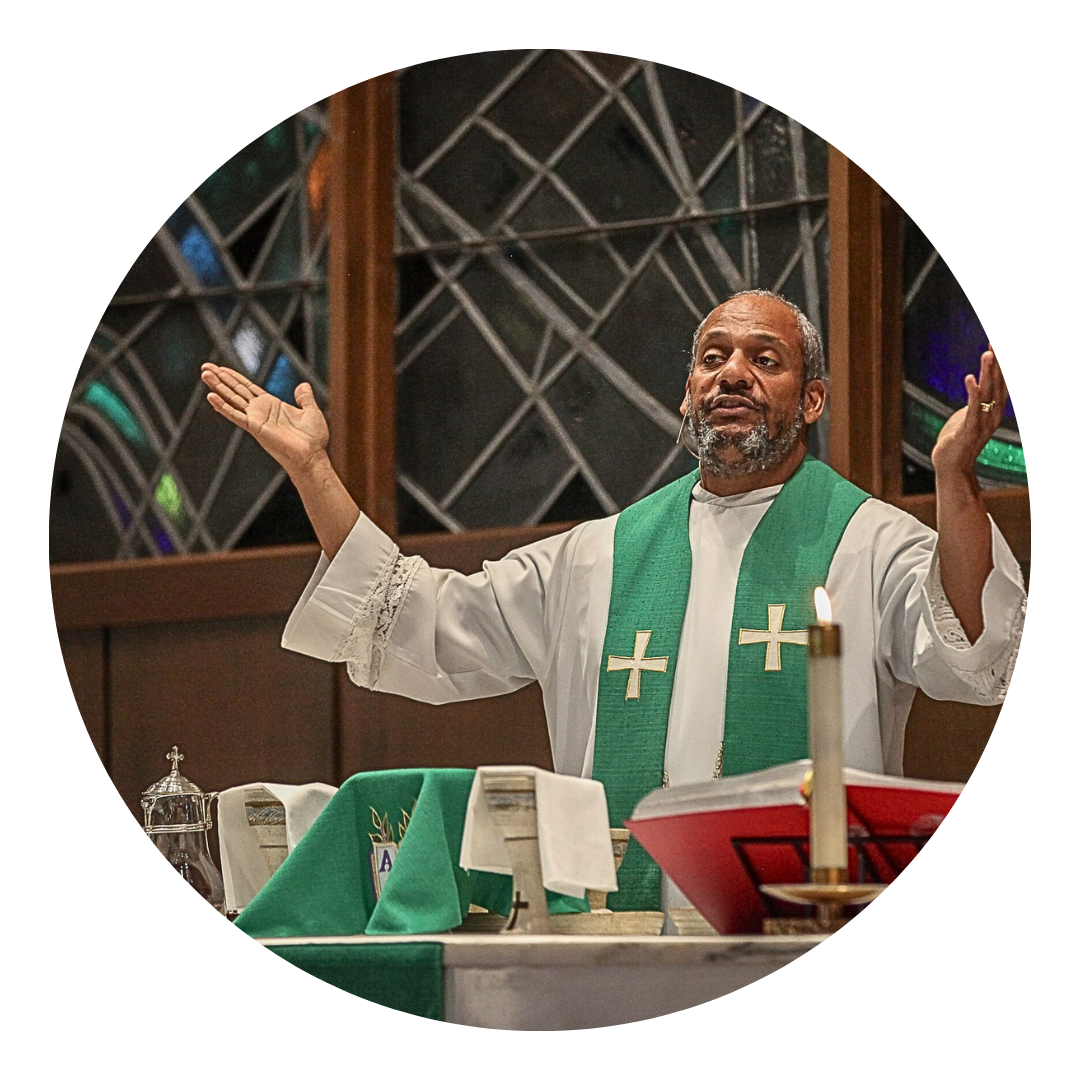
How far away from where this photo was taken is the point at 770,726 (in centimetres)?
493

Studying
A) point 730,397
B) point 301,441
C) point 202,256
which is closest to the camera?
point 301,441

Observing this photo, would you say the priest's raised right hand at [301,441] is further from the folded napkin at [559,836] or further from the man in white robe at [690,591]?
the folded napkin at [559,836]

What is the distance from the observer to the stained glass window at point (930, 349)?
5.11 metres

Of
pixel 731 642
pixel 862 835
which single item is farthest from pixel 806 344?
pixel 862 835

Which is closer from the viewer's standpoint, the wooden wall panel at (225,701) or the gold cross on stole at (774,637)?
the gold cross on stole at (774,637)

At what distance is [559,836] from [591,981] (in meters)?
0.65

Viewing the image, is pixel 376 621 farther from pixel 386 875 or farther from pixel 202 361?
pixel 202 361

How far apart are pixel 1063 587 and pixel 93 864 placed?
6.39 feet

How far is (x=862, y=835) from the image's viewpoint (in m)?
3.12

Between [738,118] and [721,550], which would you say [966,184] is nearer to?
[721,550]

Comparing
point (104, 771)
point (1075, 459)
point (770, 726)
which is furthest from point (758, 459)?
point (104, 771)

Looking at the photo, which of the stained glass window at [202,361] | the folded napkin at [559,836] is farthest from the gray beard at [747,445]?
the folded napkin at [559,836]

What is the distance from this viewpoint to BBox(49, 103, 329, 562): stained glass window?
20.3 ft

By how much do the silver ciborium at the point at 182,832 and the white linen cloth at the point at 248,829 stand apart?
15 cm
